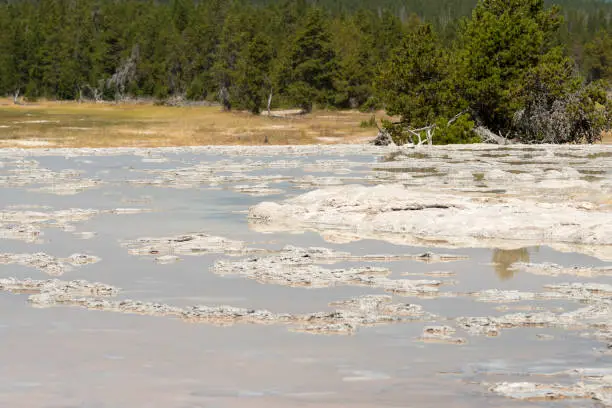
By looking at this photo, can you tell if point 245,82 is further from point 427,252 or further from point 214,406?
point 214,406

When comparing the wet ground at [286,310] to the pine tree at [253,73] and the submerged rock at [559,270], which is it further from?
the pine tree at [253,73]

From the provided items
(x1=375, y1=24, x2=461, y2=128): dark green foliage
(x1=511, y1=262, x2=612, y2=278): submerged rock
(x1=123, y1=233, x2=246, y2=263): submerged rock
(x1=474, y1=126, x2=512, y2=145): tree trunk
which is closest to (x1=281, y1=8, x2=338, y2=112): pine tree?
(x1=375, y1=24, x2=461, y2=128): dark green foliage

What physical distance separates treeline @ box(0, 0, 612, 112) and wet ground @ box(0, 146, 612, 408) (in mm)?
61426

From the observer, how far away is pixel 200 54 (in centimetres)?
9556

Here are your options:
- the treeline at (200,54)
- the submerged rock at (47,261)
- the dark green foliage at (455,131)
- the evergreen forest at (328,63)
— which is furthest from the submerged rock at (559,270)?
the treeline at (200,54)

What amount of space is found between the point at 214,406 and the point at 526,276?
5028 millimetres

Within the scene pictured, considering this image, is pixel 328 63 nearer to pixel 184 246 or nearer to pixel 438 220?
pixel 438 220

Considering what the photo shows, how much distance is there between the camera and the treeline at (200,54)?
79812 mm

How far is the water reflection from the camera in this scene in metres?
10.2

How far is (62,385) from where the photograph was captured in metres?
6.22

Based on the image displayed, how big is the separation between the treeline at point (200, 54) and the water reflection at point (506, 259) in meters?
63.1

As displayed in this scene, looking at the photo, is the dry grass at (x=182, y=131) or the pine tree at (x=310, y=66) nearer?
the dry grass at (x=182, y=131)

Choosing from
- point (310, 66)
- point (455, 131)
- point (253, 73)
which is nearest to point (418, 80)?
point (455, 131)

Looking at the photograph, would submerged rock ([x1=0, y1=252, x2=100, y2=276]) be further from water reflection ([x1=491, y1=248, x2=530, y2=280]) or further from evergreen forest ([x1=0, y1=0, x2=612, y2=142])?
evergreen forest ([x1=0, y1=0, x2=612, y2=142])
